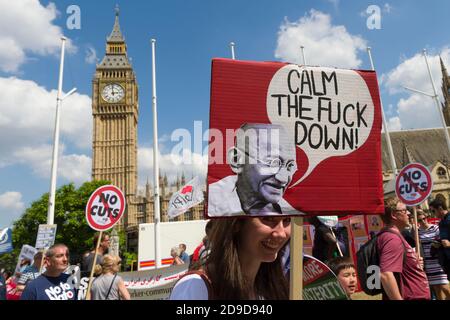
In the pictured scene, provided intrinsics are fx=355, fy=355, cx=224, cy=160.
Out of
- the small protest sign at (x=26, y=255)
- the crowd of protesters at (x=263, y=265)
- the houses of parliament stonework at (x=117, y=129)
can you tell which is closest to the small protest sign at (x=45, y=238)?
the small protest sign at (x=26, y=255)

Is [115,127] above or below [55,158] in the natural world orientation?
above

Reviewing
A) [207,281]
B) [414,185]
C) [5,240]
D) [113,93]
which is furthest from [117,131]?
[207,281]

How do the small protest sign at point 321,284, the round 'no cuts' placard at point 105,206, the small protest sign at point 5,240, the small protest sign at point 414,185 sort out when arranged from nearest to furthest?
the small protest sign at point 321,284 < the small protest sign at point 414,185 < the round 'no cuts' placard at point 105,206 < the small protest sign at point 5,240

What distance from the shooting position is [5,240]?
10422 mm

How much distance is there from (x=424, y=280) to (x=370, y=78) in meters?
2.25

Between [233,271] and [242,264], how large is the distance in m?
0.12

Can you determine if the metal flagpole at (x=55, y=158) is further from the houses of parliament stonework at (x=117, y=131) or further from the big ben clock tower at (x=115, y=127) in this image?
the big ben clock tower at (x=115, y=127)

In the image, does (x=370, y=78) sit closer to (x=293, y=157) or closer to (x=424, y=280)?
(x=293, y=157)

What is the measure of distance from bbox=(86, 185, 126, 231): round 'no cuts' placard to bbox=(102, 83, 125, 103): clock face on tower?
77.4m

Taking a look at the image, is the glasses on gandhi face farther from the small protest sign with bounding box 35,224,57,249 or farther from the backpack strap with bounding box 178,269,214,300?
the small protest sign with bounding box 35,224,57,249

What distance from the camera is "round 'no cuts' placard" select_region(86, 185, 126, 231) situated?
7090mm

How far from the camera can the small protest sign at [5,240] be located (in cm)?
1031

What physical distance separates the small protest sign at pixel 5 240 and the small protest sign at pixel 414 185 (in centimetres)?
1053

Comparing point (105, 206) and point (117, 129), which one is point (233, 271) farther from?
point (117, 129)
